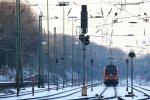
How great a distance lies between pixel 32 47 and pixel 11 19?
378 inches

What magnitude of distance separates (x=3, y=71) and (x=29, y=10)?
28.6 m

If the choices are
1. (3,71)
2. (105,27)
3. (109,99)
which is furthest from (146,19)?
(3,71)

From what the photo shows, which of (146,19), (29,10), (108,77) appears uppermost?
(29,10)

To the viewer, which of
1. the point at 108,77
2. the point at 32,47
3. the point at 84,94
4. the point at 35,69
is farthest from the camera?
the point at 35,69

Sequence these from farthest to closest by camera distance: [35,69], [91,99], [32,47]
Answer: [35,69] → [32,47] → [91,99]

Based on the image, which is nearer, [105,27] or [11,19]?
[105,27]

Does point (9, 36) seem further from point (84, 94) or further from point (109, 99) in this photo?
point (109, 99)

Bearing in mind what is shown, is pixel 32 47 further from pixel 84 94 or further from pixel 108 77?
pixel 84 94

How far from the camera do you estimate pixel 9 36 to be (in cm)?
9025

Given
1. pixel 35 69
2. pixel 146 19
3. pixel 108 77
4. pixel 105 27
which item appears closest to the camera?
pixel 146 19

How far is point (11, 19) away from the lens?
98.9 meters

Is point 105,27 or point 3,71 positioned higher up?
point 105,27

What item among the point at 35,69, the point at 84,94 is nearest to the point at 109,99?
the point at 84,94

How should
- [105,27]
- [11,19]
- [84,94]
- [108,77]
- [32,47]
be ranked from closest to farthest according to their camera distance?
[84,94], [105,27], [108,77], [11,19], [32,47]
